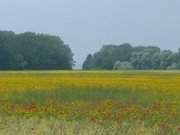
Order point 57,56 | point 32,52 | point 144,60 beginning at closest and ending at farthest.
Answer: point 144,60 → point 32,52 → point 57,56

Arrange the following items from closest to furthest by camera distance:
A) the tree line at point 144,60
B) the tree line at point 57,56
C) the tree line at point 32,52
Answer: the tree line at point 144,60
the tree line at point 57,56
the tree line at point 32,52

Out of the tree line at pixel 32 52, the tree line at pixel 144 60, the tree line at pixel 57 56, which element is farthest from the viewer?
the tree line at pixel 32 52

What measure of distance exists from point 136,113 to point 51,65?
7665 cm

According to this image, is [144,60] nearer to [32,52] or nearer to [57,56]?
[57,56]

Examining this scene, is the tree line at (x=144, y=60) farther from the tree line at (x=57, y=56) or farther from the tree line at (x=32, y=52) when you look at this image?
the tree line at (x=32, y=52)

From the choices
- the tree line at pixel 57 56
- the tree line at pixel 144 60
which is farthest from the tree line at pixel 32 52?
the tree line at pixel 144 60

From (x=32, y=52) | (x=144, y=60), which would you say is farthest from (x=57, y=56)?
(x=144, y=60)

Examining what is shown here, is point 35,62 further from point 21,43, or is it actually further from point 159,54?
point 159,54

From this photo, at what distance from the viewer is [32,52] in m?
A: 87.8

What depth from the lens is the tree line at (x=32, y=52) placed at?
3164 inches

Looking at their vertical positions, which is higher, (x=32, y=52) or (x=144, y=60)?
(x=32, y=52)

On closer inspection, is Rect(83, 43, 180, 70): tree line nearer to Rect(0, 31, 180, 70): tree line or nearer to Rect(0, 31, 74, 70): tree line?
Rect(0, 31, 180, 70): tree line

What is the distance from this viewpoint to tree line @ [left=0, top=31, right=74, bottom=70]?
80.4m

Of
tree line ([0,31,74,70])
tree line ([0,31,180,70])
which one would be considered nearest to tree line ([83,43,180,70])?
tree line ([0,31,180,70])
